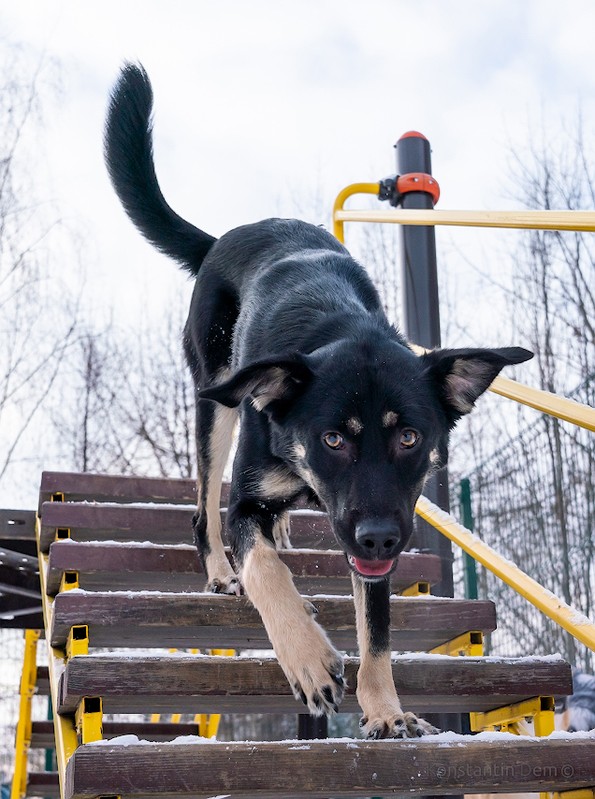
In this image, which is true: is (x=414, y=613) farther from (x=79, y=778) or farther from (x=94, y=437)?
(x=94, y=437)

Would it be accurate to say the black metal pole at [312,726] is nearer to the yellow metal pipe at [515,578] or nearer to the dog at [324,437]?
the dog at [324,437]

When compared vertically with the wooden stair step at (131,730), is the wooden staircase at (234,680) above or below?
above

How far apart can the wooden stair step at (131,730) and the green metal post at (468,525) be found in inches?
81.8

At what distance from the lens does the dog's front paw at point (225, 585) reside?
10.6 feet

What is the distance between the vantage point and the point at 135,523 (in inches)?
147

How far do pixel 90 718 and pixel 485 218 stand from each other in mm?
2494

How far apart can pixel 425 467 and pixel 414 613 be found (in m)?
0.80

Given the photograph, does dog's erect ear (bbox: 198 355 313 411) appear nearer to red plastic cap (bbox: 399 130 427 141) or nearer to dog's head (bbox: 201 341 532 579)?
dog's head (bbox: 201 341 532 579)

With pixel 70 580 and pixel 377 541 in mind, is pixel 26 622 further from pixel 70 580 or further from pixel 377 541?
pixel 377 541

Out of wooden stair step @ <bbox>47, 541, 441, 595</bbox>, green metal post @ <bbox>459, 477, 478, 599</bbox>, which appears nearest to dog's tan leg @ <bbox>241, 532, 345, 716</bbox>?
wooden stair step @ <bbox>47, 541, 441, 595</bbox>

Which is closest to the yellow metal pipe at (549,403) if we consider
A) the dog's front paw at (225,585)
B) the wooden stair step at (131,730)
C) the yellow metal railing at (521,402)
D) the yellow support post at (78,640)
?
the yellow metal railing at (521,402)

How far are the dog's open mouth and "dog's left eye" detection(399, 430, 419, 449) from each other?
33cm

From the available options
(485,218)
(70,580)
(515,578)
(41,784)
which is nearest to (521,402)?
(515,578)

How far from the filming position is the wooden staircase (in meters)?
2.11
